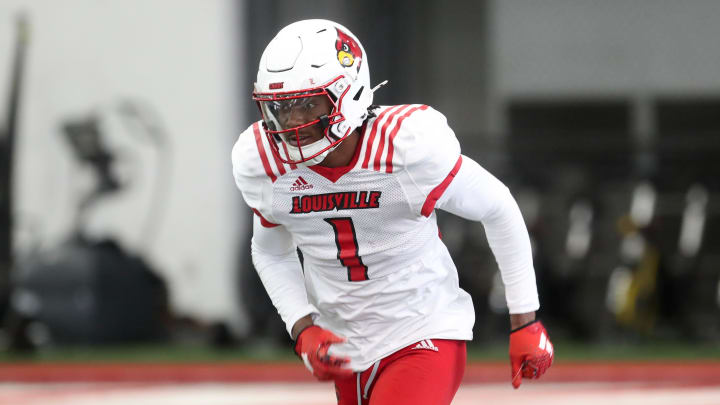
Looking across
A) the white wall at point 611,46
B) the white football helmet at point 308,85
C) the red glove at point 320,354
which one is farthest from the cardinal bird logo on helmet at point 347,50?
the white wall at point 611,46

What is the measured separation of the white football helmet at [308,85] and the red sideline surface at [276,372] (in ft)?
15.9

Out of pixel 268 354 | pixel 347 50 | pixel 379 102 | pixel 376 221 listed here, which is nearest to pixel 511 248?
pixel 376 221

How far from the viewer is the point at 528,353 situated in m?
3.46

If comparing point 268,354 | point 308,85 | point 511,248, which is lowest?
point 268,354

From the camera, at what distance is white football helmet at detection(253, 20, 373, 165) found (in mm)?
3322

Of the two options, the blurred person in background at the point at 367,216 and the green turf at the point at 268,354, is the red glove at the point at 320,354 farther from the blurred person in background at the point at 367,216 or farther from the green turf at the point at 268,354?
the green turf at the point at 268,354

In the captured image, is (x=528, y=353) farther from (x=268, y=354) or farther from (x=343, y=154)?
(x=268, y=354)

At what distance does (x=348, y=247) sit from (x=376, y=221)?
109 millimetres

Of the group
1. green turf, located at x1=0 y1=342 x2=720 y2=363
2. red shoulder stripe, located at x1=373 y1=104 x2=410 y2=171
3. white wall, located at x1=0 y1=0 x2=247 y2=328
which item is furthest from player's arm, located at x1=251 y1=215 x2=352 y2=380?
white wall, located at x1=0 y1=0 x2=247 y2=328

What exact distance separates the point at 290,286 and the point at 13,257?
7.94m

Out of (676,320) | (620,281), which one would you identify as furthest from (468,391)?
(676,320)

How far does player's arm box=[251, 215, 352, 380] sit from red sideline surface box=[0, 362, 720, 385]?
441cm

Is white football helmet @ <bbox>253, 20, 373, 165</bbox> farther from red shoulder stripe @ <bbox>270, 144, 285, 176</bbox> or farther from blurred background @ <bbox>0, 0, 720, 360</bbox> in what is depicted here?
blurred background @ <bbox>0, 0, 720, 360</bbox>

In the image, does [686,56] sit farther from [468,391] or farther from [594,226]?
[468,391]
